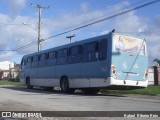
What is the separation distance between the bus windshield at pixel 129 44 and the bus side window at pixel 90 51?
1349 mm

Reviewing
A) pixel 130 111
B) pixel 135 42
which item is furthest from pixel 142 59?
pixel 130 111

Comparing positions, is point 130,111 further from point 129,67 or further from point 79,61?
point 79,61

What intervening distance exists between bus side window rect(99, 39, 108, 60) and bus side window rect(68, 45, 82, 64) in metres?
2.35

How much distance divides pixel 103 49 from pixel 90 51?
4.68 feet

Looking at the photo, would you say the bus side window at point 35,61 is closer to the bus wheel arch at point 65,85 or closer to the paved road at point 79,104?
the bus wheel arch at point 65,85

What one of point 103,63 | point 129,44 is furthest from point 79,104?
point 129,44

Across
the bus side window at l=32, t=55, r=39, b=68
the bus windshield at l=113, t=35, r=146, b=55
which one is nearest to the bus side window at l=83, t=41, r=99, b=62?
the bus windshield at l=113, t=35, r=146, b=55

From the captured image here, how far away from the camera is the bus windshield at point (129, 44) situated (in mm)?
20484

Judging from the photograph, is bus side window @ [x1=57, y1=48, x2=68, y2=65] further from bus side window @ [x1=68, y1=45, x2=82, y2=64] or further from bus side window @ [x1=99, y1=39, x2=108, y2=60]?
bus side window @ [x1=99, y1=39, x2=108, y2=60]

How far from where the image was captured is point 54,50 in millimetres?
26953

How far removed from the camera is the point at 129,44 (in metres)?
21.1

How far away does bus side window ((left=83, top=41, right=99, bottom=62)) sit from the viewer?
21484mm

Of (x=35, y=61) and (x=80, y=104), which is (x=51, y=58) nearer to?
(x=35, y=61)

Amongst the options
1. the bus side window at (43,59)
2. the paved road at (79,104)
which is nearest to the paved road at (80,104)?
the paved road at (79,104)
